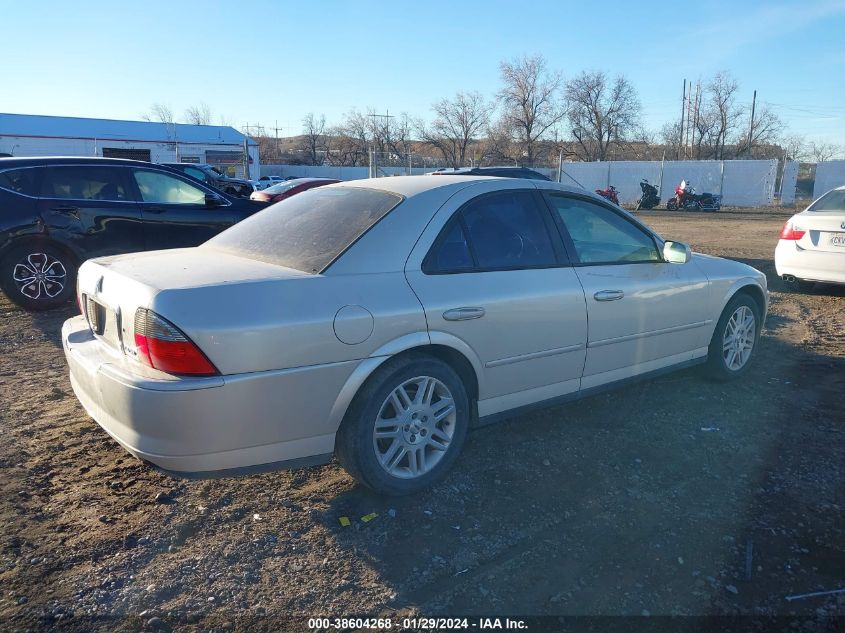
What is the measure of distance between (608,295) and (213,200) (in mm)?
5686

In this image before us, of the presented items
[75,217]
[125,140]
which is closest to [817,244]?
[75,217]

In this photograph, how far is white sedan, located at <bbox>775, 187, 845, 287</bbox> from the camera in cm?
793

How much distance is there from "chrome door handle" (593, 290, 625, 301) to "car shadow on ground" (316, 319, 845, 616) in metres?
0.86

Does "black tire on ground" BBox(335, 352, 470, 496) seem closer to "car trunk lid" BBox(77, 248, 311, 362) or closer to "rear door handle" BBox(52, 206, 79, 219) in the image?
"car trunk lid" BBox(77, 248, 311, 362)

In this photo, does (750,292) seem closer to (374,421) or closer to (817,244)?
(374,421)

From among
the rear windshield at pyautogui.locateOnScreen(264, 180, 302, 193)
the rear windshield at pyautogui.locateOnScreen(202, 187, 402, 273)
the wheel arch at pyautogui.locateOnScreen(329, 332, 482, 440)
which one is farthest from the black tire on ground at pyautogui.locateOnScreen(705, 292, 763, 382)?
the rear windshield at pyautogui.locateOnScreen(264, 180, 302, 193)

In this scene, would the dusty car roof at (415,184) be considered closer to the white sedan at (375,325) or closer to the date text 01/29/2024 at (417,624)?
the white sedan at (375,325)

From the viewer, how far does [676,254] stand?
179 inches

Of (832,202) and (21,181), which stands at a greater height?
(21,181)

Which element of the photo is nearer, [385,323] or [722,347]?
[385,323]

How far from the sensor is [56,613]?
252cm

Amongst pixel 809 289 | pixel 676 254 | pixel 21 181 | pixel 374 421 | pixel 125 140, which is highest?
pixel 125 140

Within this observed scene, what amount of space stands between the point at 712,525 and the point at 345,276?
2.14 metres

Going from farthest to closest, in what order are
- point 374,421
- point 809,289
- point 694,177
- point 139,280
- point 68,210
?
point 694,177
point 809,289
point 68,210
point 374,421
point 139,280
